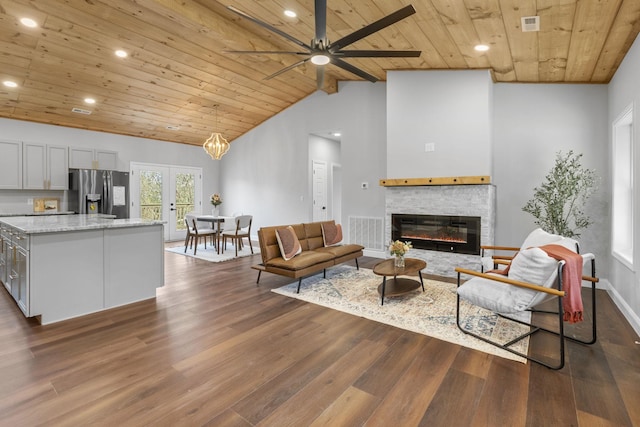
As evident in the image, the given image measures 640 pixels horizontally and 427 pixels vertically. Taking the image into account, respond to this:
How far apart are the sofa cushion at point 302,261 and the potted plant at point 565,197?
123 inches

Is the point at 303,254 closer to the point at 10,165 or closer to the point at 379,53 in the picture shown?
the point at 379,53

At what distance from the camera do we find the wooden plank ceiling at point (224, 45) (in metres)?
3.41

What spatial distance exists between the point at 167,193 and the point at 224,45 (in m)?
5.00

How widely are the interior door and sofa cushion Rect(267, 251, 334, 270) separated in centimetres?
340

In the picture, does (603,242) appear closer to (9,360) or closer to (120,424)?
(120,424)

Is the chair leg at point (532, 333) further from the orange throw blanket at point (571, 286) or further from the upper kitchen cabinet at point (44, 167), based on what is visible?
the upper kitchen cabinet at point (44, 167)

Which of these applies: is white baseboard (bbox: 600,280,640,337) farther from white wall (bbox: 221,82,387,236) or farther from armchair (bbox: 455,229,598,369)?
white wall (bbox: 221,82,387,236)

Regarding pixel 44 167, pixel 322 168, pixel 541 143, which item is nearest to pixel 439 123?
pixel 541 143

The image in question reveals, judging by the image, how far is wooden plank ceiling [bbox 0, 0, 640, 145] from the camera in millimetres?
3406

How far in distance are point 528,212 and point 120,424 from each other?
221 inches

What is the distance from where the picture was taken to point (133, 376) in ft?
7.50

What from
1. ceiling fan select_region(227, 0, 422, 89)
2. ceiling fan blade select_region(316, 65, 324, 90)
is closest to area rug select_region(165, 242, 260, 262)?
ceiling fan blade select_region(316, 65, 324, 90)

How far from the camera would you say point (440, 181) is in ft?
17.1

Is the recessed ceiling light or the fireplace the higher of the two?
the recessed ceiling light
